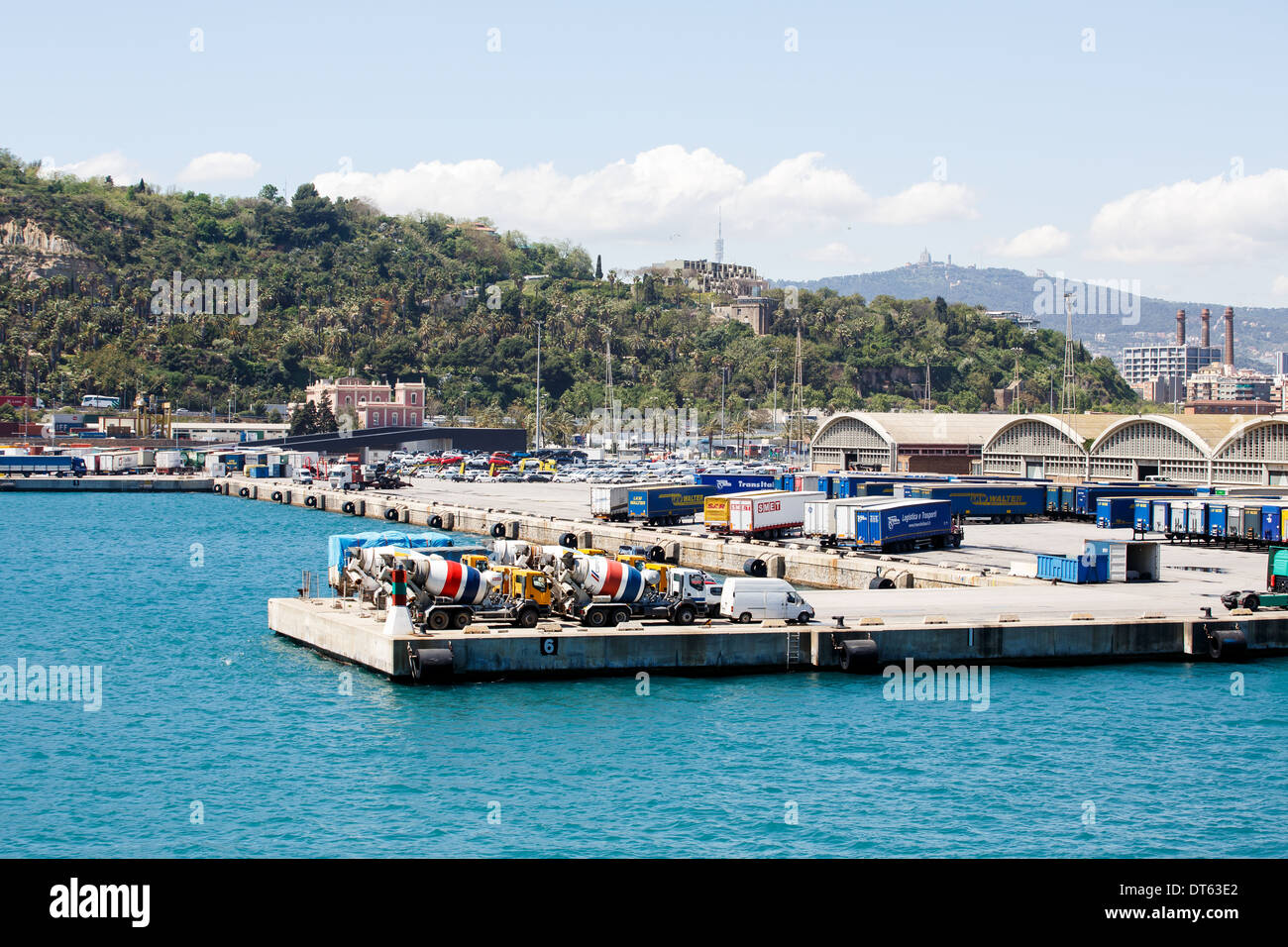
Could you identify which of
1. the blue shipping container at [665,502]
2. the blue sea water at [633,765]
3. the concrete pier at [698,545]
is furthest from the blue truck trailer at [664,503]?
the blue sea water at [633,765]

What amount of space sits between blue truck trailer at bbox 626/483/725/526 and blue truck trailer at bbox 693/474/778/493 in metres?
5.46

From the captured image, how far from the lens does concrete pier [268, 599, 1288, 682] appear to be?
44250 mm

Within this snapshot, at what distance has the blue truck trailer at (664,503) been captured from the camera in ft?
317

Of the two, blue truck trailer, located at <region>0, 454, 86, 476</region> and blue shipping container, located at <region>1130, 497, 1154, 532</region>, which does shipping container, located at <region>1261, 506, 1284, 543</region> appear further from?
blue truck trailer, located at <region>0, 454, 86, 476</region>

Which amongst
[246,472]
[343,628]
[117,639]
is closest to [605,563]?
[343,628]

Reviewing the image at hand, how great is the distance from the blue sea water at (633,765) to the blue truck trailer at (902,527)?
28020mm

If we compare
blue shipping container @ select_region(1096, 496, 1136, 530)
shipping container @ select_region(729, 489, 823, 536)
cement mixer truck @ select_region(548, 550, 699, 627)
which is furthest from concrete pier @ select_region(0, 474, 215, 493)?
cement mixer truck @ select_region(548, 550, 699, 627)

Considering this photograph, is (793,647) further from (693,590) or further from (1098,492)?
(1098,492)

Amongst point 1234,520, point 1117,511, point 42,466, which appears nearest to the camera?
point 1234,520

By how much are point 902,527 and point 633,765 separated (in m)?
44.7

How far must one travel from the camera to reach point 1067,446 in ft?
396

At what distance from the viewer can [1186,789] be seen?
33625 mm

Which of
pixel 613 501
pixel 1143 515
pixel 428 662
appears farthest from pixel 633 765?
pixel 613 501
